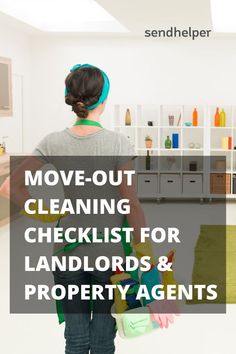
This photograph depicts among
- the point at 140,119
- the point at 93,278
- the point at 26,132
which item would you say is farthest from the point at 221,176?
the point at 93,278

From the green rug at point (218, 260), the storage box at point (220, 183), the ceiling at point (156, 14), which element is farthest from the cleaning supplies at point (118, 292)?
the storage box at point (220, 183)

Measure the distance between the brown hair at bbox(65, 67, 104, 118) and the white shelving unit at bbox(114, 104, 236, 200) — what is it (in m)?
6.97

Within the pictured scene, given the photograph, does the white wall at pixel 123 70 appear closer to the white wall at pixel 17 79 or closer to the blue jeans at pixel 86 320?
the white wall at pixel 17 79

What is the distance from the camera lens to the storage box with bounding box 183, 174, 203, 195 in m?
8.84

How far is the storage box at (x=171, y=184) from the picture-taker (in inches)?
350

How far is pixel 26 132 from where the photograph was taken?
9.20 meters

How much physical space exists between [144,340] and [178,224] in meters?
3.69

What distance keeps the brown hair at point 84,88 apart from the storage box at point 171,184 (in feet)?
23.0

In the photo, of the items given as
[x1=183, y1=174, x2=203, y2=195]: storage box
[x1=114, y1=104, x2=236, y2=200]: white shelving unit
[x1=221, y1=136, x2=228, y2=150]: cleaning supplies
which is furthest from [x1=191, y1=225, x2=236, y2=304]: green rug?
[x1=221, y1=136, x2=228, y2=150]: cleaning supplies

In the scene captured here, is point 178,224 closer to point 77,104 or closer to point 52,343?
point 52,343

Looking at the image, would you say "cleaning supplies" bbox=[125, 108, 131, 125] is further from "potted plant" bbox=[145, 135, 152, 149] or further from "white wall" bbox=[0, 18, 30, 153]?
"white wall" bbox=[0, 18, 30, 153]

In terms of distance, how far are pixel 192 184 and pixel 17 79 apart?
3197 mm

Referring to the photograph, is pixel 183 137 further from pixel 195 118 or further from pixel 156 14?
pixel 156 14

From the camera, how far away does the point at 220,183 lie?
891cm
